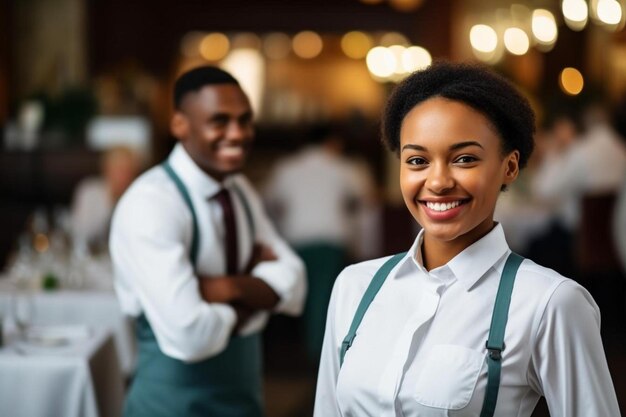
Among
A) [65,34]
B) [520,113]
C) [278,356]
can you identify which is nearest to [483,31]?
[65,34]

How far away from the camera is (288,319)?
800 cm

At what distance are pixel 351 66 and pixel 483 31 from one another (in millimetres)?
1734

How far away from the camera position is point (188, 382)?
261 centimetres

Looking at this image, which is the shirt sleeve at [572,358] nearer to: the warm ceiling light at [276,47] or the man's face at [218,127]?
the man's face at [218,127]

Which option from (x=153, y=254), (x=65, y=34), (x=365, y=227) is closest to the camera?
(x=153, y=254)

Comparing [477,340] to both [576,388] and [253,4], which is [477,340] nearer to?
[576,388]

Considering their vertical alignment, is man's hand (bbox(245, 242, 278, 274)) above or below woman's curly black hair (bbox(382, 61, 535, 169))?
below

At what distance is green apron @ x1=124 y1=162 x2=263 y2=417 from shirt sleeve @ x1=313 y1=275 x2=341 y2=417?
793 mm

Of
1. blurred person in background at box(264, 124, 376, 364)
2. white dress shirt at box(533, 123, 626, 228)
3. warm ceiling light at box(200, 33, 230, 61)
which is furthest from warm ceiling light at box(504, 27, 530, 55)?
blurred person in background at box(264, 124, 376, 364)

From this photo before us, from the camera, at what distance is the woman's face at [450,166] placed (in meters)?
1.65

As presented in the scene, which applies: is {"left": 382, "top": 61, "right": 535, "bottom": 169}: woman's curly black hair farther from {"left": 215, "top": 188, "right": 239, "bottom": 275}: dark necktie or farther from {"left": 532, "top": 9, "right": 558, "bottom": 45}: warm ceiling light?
{"left": 532, "top": 9, "right": 558, "bottom": 45}: warm ceiling light

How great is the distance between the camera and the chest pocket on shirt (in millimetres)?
1634

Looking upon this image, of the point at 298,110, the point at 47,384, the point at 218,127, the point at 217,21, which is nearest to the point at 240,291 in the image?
the point at 218,127

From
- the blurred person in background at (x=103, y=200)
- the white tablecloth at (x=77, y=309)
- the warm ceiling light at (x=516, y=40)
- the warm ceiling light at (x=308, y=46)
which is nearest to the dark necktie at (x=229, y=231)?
the white tablecloth at (x=77, y=309)
